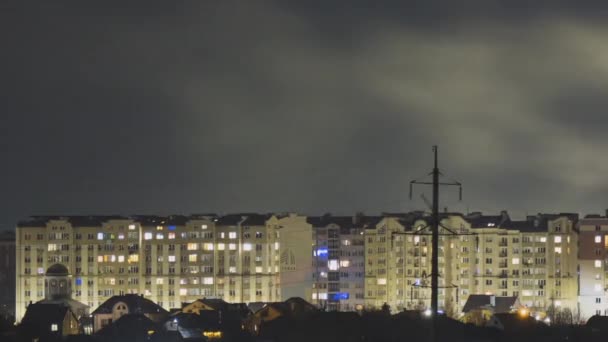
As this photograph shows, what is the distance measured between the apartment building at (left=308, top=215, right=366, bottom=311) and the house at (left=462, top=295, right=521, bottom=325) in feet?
39.2

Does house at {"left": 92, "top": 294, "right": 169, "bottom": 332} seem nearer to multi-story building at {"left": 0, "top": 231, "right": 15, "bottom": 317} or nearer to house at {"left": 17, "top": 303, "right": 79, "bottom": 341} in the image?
house at {"left": 17, "top": 303, "right": 79, "bottom": 341}

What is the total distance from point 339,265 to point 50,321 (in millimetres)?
28563

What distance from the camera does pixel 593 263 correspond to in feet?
228

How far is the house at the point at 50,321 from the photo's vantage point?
147 feet

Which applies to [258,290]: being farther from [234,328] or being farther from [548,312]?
[234,328]

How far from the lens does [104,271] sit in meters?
73.1

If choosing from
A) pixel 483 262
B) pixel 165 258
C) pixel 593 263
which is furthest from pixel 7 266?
pixel 593 263

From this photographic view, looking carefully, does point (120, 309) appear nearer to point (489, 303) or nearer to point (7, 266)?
point (489, 303)

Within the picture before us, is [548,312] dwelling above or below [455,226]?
below

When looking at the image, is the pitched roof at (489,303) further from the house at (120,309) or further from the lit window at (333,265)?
the house at (120,309)

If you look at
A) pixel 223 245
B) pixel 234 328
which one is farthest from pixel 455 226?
pixel 234 328

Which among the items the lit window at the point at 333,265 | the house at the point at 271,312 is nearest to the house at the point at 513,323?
the house at the point at 271,312

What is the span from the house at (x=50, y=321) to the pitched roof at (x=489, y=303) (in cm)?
1937

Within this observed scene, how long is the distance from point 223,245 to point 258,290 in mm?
3397
